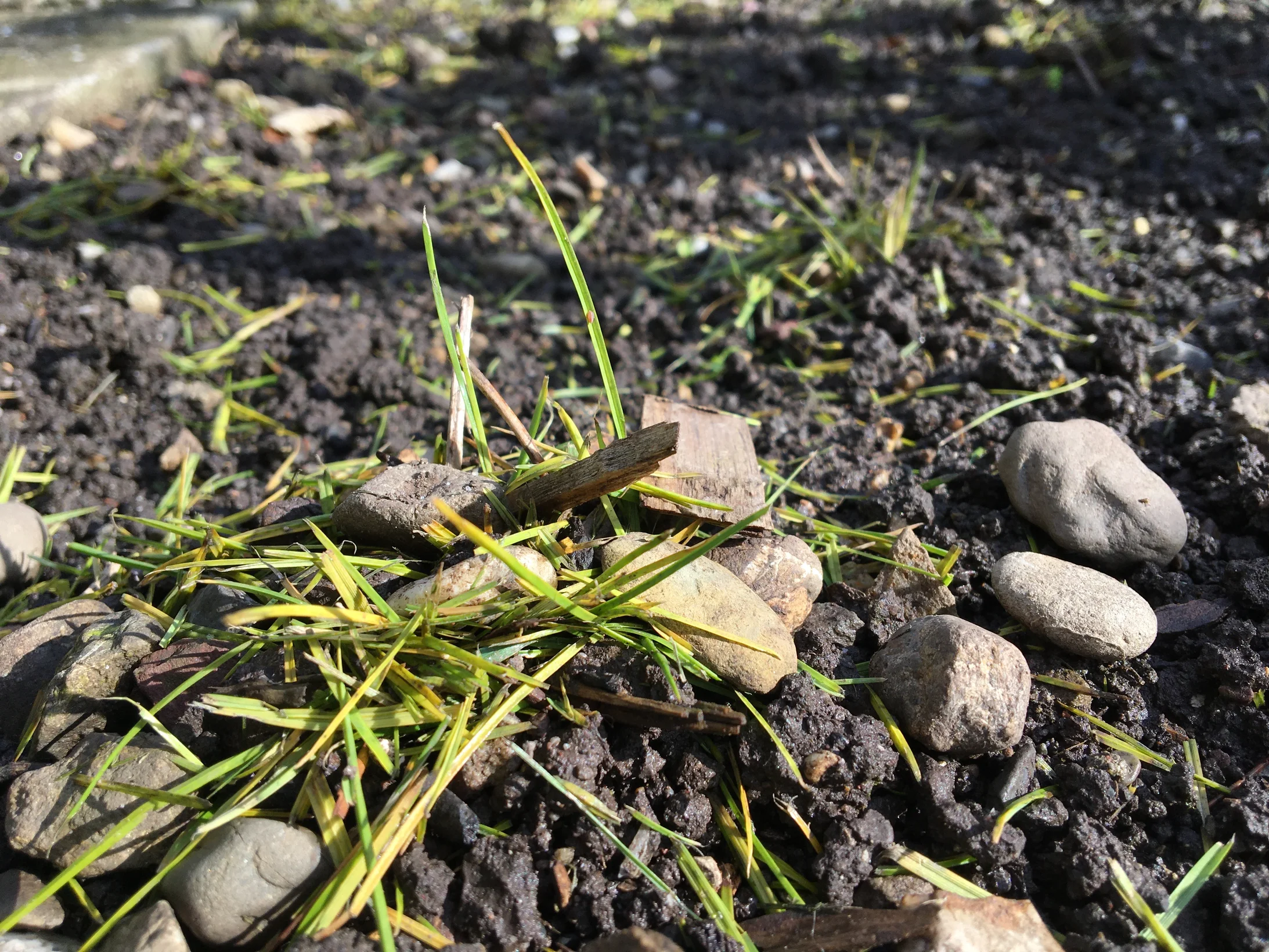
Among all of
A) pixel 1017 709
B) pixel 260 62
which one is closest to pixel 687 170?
pixel 260 62

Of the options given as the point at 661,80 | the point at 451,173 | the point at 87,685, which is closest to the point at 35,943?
the point at 87,685

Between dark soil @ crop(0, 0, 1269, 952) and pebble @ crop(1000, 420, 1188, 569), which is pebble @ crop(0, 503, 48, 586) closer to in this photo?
dark soil @ crop(0, 0, 1269, 952)

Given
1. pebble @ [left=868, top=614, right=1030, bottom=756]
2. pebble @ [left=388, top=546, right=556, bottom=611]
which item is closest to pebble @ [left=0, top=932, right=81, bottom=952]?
pebble @ [left=388, top=546, right=556, bottom=611]

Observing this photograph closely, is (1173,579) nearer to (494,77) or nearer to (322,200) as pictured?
(322,200)

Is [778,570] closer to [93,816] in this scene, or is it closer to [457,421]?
[457,421]

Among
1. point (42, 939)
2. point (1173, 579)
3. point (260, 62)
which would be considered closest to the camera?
point (42, 939)

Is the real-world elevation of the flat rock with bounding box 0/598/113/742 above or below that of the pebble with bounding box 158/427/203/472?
above
